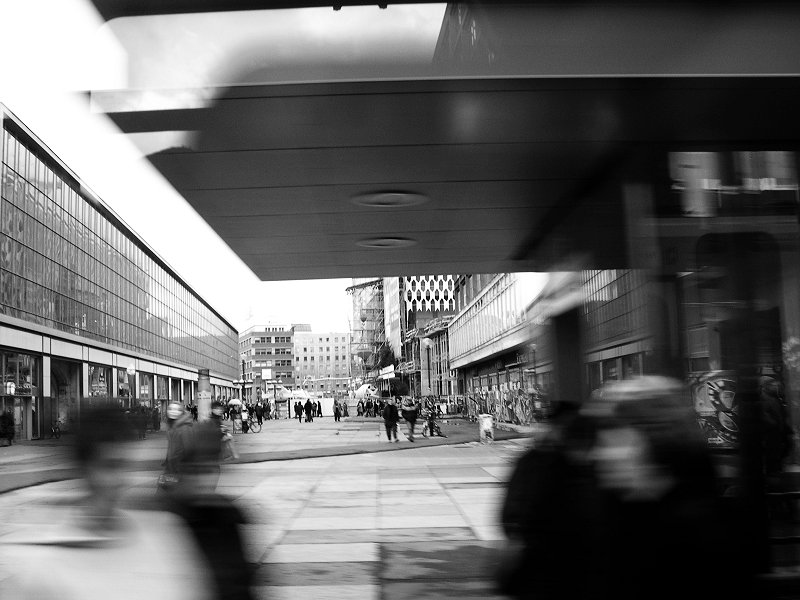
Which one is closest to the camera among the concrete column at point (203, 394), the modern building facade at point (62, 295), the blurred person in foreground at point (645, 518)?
the blurred person in foreground at point (645, 518)

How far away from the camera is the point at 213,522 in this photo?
9.41 ft

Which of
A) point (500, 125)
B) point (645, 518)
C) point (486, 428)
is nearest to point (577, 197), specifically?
point (500, 125)

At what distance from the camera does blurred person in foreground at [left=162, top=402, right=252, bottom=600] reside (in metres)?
2.77

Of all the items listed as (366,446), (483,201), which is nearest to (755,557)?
(483,201)

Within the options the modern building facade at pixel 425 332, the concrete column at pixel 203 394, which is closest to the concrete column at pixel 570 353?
the concrete column at pixel 203 394

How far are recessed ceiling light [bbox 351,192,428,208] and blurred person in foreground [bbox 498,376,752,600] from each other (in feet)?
20.8

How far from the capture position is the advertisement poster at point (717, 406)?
6.60m

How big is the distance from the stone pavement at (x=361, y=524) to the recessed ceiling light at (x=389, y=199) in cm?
331

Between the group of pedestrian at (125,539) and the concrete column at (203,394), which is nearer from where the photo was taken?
the group of pedestrian at (125,539)

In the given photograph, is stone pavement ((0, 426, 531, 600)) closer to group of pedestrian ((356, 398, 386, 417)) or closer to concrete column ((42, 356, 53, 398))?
concrete column ((42, 356, 53, 398))

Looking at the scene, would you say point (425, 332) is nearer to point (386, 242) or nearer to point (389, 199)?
point (386, 242)

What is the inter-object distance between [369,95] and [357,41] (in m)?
0.49

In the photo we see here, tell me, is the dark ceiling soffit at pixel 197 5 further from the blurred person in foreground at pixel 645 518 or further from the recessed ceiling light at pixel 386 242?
the recessed ceiling light at pixel 386 242

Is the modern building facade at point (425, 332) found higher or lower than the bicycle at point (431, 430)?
higher
